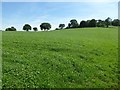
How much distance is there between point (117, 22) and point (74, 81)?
16906 centimetres

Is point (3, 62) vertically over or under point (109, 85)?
over

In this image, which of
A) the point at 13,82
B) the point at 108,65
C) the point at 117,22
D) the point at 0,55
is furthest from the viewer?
the point at 117,22

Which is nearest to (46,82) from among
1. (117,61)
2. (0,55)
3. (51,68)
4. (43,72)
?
(43,72)

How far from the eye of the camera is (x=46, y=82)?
858 inches

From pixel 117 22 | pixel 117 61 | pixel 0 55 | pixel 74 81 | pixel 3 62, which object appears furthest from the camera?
pixel 117 22

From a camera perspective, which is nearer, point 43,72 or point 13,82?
point 13,82

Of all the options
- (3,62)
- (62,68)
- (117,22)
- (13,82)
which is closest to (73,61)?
(62,68)

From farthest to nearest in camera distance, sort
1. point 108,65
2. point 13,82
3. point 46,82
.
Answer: point 108,65 → point 46,82 → point 13,82

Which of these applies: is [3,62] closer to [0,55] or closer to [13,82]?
[0,55]

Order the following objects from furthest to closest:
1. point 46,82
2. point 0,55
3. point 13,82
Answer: point 0,55
point 46,82
point 13,82

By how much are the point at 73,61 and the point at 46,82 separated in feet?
26.9

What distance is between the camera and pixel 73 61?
96.7 ft

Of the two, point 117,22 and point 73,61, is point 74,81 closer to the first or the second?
point 73,61

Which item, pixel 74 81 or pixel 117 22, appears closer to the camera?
pixel 74 81
